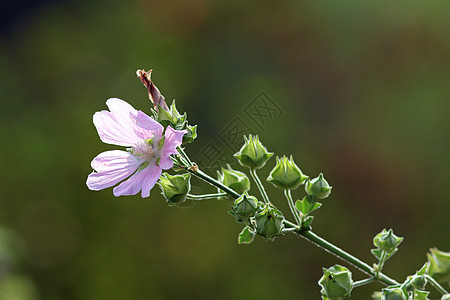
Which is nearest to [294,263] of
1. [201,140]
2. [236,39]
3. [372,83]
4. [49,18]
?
[201,140]

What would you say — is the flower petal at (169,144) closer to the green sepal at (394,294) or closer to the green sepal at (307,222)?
the green sepal at (307,222)

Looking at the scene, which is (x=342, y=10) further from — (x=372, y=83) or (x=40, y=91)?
(x=40, y=91)

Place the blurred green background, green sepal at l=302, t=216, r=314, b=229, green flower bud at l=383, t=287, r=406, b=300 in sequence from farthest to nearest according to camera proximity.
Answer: the blurred green background
green sepal at l=302, t=216, r=314, b=229
green flower bud at l=383, t=287, r=406, b=300

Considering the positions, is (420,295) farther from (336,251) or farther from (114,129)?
(114,129)

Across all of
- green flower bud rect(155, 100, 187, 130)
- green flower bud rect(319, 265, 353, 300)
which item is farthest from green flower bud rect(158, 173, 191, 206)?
green flower bud rect(319, 265, 353, 300)

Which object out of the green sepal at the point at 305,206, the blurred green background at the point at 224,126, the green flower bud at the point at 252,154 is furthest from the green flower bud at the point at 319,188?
the blurred green background at the point at 224,126

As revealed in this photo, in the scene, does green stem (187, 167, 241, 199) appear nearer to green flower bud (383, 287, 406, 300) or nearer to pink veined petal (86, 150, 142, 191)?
pink veined petal (86, 150, 142, 191)
